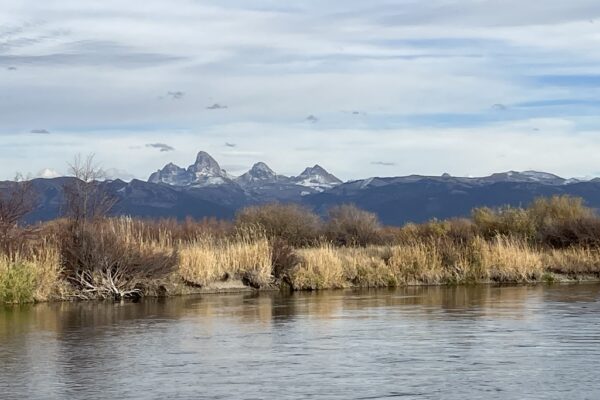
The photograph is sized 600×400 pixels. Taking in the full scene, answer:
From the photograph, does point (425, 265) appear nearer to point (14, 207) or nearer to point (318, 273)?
point (318, 273)

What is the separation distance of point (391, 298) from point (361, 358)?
12.5m

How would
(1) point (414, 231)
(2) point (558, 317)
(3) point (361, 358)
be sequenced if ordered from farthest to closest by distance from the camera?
(1) point (414, 231), (2) point (558, 317), (3) point (361, 358)

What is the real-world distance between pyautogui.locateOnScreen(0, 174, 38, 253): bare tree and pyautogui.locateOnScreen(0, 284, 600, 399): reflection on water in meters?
3.91

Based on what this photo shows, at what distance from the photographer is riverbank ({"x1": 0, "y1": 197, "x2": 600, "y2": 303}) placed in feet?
100

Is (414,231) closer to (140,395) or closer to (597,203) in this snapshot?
(140,395)

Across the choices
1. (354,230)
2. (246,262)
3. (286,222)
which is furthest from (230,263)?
(354,230)

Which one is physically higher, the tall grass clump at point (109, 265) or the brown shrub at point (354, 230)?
the brown shrub at point (354, 230)

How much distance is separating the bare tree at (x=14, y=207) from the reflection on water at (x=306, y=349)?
3910mm

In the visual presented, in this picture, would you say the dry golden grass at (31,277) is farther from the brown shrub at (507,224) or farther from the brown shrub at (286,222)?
the brown shrub at (507,224)

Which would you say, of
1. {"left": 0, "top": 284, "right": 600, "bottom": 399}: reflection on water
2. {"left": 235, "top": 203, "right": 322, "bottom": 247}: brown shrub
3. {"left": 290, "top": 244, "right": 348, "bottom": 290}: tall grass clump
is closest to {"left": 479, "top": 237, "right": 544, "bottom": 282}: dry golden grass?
{"left": 290, "top": 244, "right": 348, "bottom": 290}: tall grass clump

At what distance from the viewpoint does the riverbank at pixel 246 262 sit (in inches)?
1203

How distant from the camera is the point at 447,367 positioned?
16.5m

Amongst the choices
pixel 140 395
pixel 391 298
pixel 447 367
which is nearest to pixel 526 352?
pixel 447 367

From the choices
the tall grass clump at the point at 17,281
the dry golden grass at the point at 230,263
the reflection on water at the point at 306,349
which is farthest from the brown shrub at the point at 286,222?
the reflection on water at the point at 306,349
